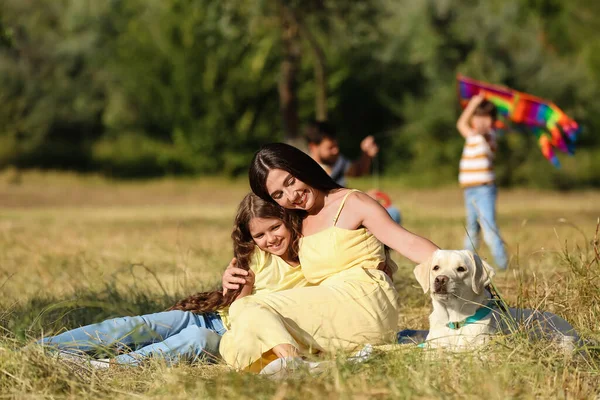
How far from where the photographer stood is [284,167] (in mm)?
4977

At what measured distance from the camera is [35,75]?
2973cm

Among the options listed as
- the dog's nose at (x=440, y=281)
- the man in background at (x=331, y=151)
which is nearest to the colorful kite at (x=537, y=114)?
the man in background at (x=331, y=151)

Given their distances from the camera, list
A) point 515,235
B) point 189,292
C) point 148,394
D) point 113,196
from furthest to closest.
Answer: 1. point 113,196
2. point 515,235
3. point 189,292
4. point 148,394

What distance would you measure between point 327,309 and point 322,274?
1.23 ft

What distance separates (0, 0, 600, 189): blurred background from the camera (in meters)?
28.7

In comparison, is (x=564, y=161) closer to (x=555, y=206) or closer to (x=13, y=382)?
(x=555, y=206)

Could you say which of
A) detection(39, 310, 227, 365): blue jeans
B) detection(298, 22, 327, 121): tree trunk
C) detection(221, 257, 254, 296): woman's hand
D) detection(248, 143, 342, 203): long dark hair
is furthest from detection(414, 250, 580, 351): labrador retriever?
detection(298, 22, 327, 121): tree trunk

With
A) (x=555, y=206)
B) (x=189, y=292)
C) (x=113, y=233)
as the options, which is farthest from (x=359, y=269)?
(x=555, y=206)

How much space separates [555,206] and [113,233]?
12.4m

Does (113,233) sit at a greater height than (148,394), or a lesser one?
lesser

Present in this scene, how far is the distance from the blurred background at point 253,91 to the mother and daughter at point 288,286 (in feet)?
72.5

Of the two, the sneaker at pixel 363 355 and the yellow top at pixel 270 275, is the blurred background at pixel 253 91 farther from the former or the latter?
the sneaker at pixel 363 355

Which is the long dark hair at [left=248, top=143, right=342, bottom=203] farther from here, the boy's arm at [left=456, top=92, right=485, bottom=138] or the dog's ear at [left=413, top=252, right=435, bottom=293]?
the boy's arm at [left=456, top=92, right=485, bottom=138]

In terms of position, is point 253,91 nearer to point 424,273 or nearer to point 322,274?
point 322,274
